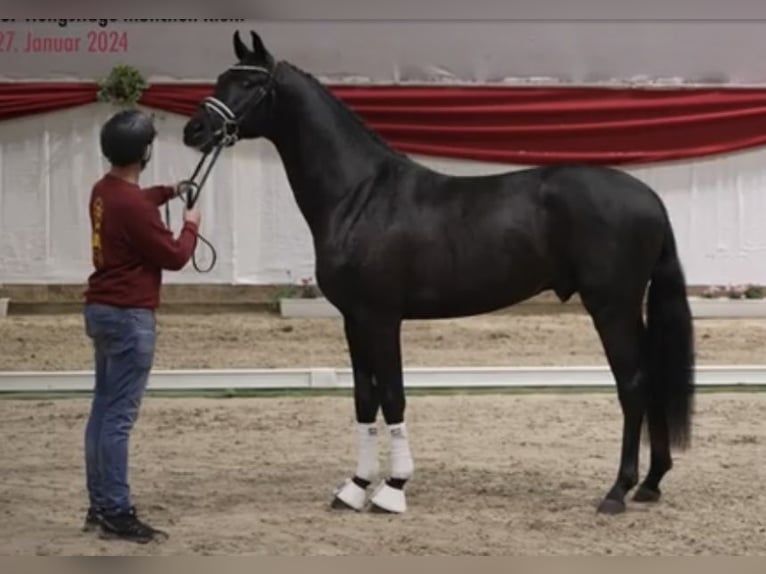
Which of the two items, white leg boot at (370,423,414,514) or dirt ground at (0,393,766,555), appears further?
white leg boot at (370,423,414,514)

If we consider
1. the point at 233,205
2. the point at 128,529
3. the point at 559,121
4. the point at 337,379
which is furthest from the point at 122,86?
the point at 128,529

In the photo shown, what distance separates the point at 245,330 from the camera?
7.07 metres

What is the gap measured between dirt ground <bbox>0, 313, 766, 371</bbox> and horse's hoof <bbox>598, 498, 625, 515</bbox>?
272 centimetres

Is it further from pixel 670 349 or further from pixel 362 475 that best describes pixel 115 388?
pixel 670 349

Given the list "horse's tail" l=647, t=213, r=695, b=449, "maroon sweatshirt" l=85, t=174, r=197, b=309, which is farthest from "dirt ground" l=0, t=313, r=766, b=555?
"maroon sweatshirt" l=85, t=174, r=197, b=309

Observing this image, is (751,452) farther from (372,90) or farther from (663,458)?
(372,90)

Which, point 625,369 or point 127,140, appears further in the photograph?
point 625,369

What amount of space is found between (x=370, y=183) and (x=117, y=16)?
1.12 m

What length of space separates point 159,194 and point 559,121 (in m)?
4.74

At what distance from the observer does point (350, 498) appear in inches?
139

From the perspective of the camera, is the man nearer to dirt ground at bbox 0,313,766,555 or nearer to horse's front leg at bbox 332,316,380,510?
dirt ground at bbox 0,313,766,555

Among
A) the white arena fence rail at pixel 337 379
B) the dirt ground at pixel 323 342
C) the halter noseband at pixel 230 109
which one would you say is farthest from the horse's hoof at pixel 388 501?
the dirt ground at pixel 323 342

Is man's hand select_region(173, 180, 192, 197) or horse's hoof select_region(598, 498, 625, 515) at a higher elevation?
man's hand select_region(173, 180, 192, 197)

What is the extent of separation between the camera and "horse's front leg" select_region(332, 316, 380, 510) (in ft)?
11.6
